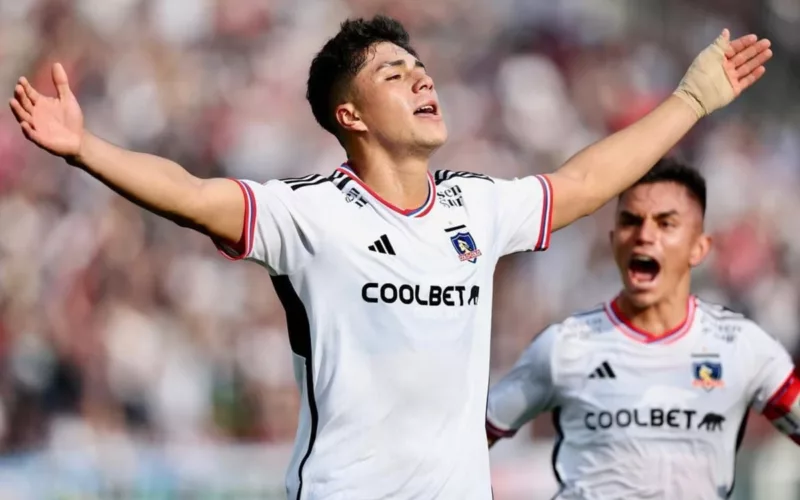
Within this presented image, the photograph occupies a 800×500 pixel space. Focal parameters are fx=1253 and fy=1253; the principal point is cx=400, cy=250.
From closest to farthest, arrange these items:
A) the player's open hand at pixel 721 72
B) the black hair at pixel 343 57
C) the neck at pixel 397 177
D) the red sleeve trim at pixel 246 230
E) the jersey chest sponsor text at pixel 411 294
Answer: the red sleeve trim at pixel 246 230, the jersey chest sponsor text at pixel 411 294, the neck at pixel 397 177, the black hair at pixel 343 57, the player's open hand at pixel 721 72

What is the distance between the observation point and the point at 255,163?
10.6 m

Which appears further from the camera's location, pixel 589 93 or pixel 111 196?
pixel 589 93

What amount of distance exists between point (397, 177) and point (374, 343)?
634 millimetres

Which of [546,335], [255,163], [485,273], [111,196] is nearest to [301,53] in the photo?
[255,163]

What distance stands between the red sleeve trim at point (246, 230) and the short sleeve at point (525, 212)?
97cm

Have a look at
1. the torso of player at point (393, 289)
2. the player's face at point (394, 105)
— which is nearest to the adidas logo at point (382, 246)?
the torso of player at point (393, 289)

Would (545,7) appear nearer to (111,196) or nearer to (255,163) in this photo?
(255,163)

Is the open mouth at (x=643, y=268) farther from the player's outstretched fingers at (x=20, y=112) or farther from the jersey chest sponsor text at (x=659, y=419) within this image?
the player's outstretched fingers at (x=20, y=112)

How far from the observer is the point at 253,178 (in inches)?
419

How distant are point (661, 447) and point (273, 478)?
3770 millimetres

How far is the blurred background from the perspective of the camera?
9219 millimetres

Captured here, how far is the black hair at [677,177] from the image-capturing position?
247 inches

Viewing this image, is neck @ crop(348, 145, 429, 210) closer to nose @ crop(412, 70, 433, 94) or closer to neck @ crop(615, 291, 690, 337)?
nose @ crop(412, 70, 433, 94)

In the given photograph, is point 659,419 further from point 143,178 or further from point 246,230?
point 143,178
